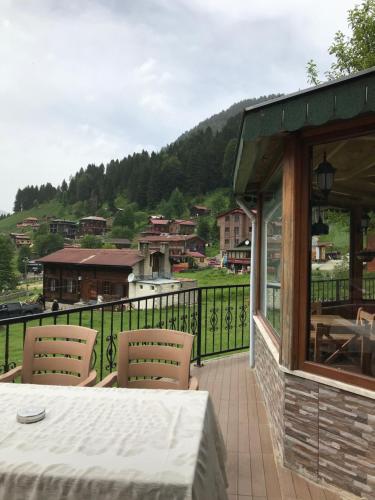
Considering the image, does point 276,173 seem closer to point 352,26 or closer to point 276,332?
point 276,332

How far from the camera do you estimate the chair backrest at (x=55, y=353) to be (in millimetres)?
2258

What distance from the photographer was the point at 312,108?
6.00ft

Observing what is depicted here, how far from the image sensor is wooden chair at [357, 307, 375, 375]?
2.18 metres

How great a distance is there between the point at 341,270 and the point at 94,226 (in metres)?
80.7

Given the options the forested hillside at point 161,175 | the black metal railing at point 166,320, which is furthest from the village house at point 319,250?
the forested hillside at point 161,175

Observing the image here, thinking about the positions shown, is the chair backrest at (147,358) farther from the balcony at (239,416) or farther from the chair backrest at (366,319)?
the chair backrest at (366,319)

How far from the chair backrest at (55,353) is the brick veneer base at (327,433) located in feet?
4.23

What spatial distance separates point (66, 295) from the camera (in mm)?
32250

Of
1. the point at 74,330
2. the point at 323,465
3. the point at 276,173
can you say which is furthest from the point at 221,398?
the point at 276,173

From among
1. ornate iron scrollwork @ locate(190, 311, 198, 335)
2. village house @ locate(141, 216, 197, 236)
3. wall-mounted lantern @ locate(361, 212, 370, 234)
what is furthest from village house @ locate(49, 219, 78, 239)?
wall-mounted lantern @ locate(361, 212, 370, 234)

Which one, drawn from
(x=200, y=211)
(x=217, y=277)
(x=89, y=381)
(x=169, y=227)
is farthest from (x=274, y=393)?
(x=200, y=211)

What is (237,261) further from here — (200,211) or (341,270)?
(341,270)

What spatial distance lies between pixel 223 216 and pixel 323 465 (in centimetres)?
5183

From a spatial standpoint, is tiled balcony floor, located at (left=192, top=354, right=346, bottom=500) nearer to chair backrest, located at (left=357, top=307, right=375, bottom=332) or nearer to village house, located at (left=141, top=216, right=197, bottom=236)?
chair backrest, located at (left=357, top=307, right=375, bottom=332)
